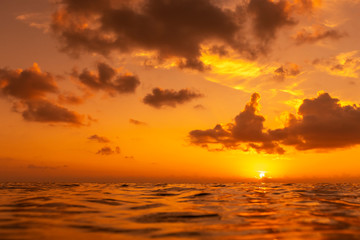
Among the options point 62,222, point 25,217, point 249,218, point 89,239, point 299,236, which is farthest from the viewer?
point 249,218

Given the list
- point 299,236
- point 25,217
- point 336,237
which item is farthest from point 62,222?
point 336,237

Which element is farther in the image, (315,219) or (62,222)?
(315,219)

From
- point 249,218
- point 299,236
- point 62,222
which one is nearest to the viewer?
point 299,236

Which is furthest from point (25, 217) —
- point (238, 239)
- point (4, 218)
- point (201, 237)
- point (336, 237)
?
point (336, 237)

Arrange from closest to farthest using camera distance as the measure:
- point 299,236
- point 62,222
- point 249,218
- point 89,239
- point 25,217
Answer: point 89,239 < point 299,236 < point 62,222 < point 25,217 < point 249,218

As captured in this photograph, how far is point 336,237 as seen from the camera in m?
10.3

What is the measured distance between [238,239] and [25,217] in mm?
9725

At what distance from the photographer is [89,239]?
384 inches

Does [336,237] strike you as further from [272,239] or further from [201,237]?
Result: [201,237]

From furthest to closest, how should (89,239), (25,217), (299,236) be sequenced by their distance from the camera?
1. (25,217)
2. (299,236)
3. (89,239)

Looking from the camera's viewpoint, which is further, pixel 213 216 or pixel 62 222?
pixel 213 216

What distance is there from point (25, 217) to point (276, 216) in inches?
483

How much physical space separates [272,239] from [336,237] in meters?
2.37

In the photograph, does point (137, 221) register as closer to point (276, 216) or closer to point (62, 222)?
point (62, 222)
